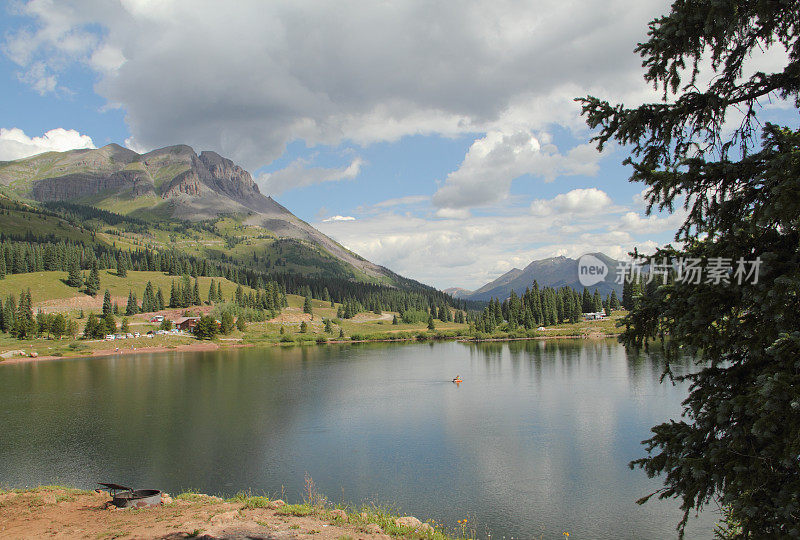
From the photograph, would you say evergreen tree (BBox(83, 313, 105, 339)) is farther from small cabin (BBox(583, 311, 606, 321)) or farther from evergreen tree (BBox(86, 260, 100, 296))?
small cabin (BBox(583, 311, 606, 321))

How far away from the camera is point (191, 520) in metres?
17.3

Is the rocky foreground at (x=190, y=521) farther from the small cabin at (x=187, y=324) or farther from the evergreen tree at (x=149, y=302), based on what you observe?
the evergreen tree at (x=149, y=302)

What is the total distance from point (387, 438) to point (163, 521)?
25152 millimetres

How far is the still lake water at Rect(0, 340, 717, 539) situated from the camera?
26062mm

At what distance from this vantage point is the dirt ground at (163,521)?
15953mm

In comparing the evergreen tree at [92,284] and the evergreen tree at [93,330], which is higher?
the evergreen tree at [92,284]

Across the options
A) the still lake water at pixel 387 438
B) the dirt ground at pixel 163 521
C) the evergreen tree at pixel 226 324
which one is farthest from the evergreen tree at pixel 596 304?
the dirt ground at pixel 163 521

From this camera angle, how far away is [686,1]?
757cm

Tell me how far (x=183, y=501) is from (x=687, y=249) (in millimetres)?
23887

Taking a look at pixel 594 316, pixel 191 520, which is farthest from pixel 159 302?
pixel 191 520

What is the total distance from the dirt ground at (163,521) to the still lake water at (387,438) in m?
8.07

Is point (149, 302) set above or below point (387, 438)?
above

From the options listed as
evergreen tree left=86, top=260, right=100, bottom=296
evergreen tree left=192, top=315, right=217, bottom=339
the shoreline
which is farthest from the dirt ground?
evergreen tree left=86, top=260, right=100, bottom=296

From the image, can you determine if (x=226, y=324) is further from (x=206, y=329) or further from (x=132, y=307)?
(x=132, y=307)
